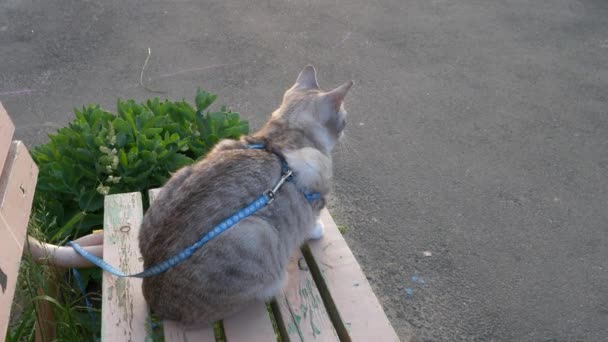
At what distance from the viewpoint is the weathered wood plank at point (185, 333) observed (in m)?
2.03

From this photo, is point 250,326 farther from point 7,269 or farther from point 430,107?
point 430,107

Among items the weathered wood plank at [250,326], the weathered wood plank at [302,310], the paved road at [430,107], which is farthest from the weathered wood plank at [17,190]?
the paved road at [430,107]

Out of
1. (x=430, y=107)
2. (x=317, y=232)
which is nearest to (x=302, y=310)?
(x=317, y=232)

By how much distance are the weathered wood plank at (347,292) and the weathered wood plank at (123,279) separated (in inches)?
30.5

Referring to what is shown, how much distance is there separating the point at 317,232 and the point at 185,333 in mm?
766

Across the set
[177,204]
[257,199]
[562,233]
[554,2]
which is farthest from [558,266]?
[554,2]

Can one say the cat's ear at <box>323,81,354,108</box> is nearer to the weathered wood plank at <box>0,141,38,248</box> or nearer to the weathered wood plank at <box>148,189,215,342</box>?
the weathered wood plank at <box>148,189,215,342</box>

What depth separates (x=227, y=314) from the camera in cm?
206

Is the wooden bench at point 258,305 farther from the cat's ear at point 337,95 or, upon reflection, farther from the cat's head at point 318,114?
the cat's ear at point 337,95

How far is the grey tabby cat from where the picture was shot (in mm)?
1917

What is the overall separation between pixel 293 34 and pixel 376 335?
12.7 ft

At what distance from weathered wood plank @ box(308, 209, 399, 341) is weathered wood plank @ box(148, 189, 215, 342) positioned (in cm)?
52

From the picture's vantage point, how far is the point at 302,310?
2168 mm

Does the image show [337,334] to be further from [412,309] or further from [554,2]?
[554,2]
